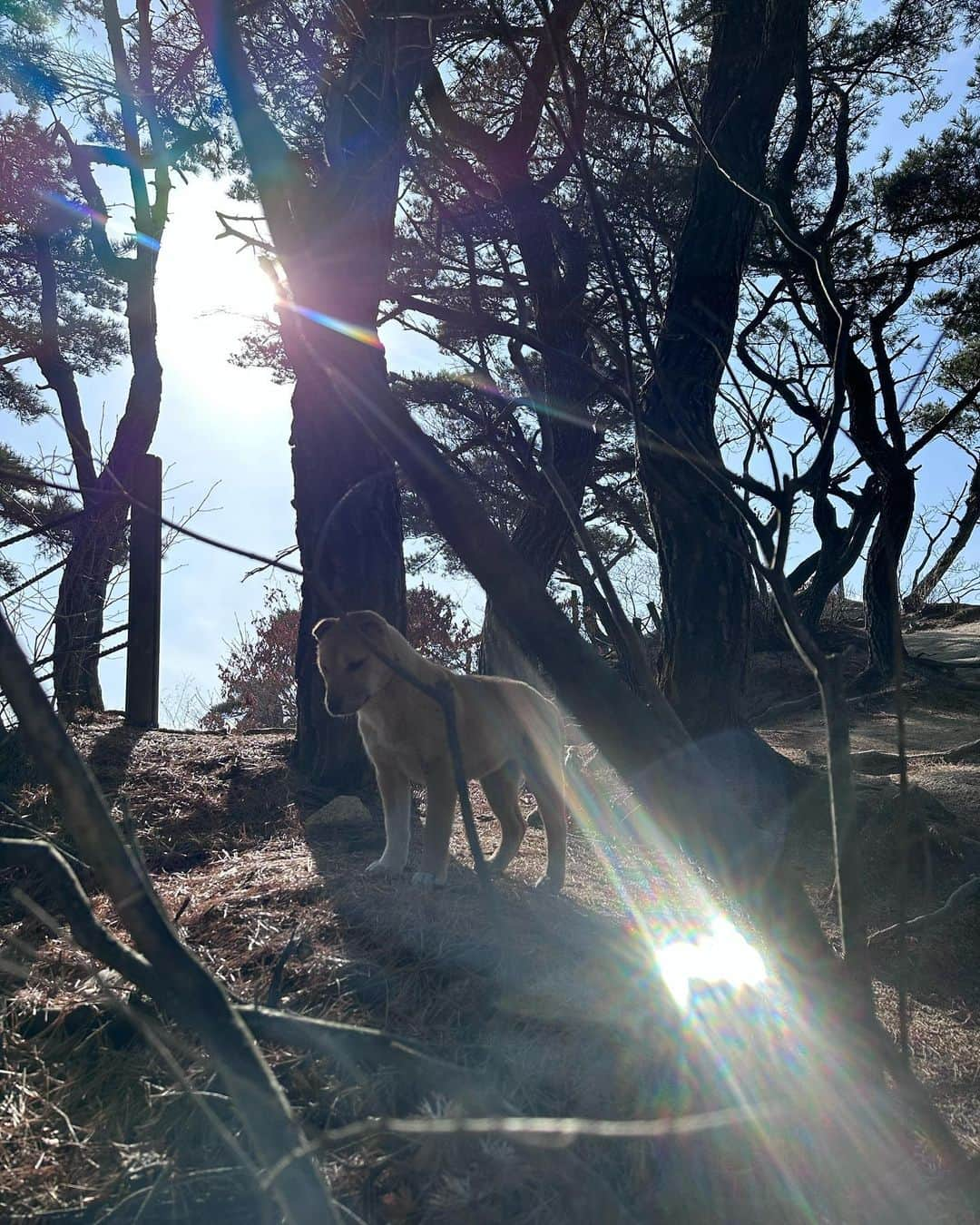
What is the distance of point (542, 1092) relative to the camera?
2256 mm

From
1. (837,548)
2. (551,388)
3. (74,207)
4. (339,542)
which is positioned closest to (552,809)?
(339,542)

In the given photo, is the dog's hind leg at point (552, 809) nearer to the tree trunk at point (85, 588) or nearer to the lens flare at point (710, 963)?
the lens flare at point (710, 963)

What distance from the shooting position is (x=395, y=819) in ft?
13.4

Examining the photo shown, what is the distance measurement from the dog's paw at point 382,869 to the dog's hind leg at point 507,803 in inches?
27.9

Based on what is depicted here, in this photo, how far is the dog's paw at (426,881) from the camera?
3633 mm

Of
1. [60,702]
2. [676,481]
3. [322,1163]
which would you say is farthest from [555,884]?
[60,702]

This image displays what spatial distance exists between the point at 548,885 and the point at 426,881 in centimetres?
65

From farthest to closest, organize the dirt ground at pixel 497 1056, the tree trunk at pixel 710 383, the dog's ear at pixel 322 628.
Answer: the tree trunk at pixel 710 383
the dog's ear at pixel 322 628
the dirt ground at pixel 497 1056

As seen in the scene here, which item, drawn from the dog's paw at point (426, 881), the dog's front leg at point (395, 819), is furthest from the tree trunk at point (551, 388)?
the dog's paw at point (426, 881)

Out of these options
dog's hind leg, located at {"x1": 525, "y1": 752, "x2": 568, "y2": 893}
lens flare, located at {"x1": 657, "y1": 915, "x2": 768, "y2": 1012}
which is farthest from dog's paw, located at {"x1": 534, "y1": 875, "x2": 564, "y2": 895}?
lens flare, located at {"x1": 657, "y1": 915, "x2": 768, "y2": 1012}

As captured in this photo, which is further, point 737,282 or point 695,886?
point 737,282

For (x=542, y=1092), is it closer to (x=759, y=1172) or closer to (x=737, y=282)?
(x=759, y=1172)

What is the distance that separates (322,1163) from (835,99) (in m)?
11.3

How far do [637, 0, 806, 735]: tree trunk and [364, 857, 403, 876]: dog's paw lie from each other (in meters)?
2.18
